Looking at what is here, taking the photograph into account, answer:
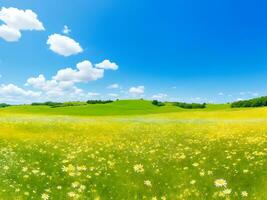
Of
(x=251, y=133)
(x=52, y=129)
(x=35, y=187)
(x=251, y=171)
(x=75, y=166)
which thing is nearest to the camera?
(x=35, y=187)

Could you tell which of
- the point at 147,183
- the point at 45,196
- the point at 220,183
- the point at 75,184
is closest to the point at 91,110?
the point at 75,184

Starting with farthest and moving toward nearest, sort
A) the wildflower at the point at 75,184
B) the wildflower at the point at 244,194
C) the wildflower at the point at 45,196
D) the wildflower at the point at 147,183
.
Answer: the wildflower at the point at 147,183 < the wildflower at the point at 75,184 < the wildflower at the point at 45,196 < the wildflower at the point at 244,194

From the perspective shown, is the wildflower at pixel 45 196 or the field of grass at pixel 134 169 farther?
the field of grass at pixel 134 169

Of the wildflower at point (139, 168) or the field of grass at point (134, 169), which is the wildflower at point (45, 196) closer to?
the field of grass at point (134, 169)

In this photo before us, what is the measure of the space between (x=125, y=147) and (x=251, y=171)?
10417 millimetres

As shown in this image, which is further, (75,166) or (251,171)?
(75,166)

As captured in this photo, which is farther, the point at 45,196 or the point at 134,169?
the point at 134,169

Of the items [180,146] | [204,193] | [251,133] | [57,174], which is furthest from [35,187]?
[251,133]

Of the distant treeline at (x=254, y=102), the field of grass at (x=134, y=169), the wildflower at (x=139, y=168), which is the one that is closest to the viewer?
the field of grass at (x=134, y=169)

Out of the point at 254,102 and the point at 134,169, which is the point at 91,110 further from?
the point at 134,169

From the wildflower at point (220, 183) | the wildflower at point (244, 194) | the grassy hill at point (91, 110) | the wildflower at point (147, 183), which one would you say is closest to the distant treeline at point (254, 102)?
the grassy hill at point (91, 110)

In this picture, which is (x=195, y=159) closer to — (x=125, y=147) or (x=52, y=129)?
(x=125, y=147)

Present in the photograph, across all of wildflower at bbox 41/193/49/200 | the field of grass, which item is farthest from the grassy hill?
wildflower at bbox 41/193/49/200

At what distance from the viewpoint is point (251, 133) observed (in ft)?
102
